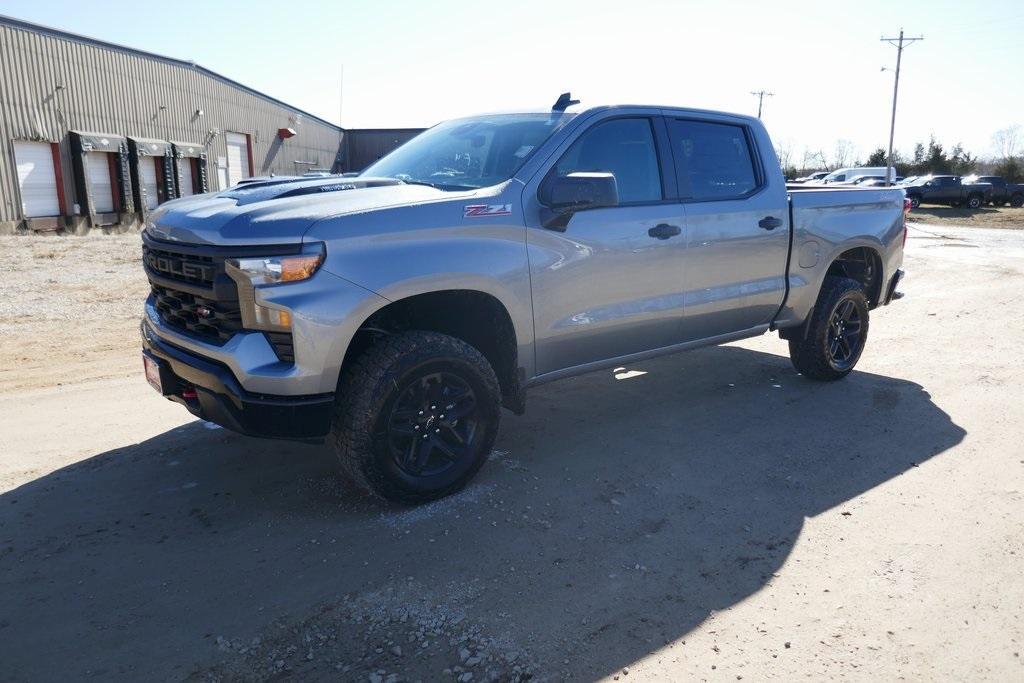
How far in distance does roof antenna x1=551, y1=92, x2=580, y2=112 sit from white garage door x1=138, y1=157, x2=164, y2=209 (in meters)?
23.0

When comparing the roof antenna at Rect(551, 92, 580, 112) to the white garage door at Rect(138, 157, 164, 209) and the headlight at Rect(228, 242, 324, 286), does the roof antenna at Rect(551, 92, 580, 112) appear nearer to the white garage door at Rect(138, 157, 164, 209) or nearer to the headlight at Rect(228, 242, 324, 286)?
the headlight at Rect(228, 242, 324, 286)

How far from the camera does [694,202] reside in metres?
4.79

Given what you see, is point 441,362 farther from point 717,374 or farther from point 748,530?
point 717,374

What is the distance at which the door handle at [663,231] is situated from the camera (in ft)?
14.7

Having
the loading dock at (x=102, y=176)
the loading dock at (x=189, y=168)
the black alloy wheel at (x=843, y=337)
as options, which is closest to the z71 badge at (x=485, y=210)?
the black alloy wheel at (x=843, y=337)

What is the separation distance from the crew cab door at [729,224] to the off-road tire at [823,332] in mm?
560

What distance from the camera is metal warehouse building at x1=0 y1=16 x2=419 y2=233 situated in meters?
19.4

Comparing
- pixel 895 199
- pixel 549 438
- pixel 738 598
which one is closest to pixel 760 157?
pixel 895 199

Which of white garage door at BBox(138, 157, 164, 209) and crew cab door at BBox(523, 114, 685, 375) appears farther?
white garage door at BBox(138, 157, 164, 209)

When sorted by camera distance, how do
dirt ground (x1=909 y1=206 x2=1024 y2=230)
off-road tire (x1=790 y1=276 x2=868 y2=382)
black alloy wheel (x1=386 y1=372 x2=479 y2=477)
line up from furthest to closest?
dirt ground (x1=909 y1=206 x2=1024 y2=230) < off-road tire (x1=790 y1=276 x2=868 y2=382) < black alloy wheel (x1=386 y1=372 x2=479 y2=477)

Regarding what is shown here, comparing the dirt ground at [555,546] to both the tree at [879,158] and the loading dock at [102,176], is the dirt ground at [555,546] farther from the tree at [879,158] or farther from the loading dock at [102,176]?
the tree at [879,158]

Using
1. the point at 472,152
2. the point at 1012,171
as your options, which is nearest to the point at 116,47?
the point at 472,152

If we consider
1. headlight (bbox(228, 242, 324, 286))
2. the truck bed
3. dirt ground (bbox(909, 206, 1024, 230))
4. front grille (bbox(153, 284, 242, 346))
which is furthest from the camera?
dirt ground (bbox(909, 206, 1024, 230))

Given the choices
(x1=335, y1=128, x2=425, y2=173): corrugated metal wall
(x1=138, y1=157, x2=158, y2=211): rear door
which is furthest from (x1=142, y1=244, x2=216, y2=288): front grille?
(x1=335, y1=128, x2=425, y2=173): corrugated metal wall
